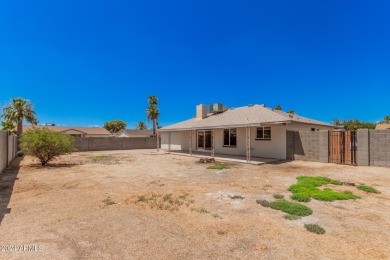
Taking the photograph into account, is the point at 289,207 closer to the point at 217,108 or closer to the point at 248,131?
the point at 248,131

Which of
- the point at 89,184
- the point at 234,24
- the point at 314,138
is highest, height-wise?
the point at 234,24

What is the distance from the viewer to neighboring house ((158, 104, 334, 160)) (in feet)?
45.1

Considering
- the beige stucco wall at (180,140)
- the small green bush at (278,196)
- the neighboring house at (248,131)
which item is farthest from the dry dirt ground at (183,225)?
the beige stucco wall at (180,140)

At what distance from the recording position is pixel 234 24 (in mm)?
19469

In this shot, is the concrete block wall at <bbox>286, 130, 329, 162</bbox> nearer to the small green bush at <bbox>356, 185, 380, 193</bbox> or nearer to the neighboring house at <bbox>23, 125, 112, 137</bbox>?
Answer: the small green bush at <bbox>356, 185, 380, 193</bbox>

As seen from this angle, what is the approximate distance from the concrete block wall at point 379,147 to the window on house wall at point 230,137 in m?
8.49

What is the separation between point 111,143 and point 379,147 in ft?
85.1

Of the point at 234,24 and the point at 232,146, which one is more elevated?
the point at 234,24

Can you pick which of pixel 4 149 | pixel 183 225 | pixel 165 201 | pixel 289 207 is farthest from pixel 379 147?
pixel 4 149

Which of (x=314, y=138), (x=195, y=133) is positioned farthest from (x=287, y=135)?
(x=195, y=133)

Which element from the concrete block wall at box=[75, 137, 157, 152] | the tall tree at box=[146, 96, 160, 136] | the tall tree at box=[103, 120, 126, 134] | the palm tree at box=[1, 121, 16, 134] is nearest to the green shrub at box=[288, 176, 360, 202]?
the concrete block wall at box=[75, 137, 157, 152]

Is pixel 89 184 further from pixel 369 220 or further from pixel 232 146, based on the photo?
pixel 232 146

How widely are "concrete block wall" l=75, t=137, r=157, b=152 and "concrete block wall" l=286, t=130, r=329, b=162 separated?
20484 millimetres

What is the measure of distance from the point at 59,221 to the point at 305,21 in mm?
23740
